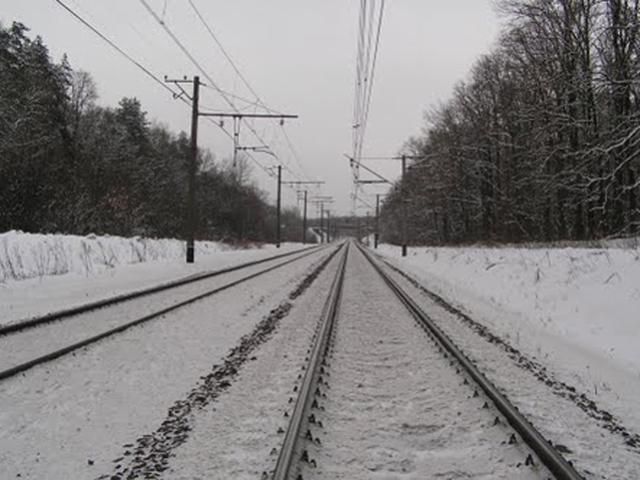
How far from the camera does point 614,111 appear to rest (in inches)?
917

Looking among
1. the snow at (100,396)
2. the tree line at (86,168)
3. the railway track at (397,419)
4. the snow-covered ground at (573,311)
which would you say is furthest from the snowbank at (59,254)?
the snow-covered ground at (573,311)

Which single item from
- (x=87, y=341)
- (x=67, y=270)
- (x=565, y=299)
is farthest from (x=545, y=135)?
(x=87, y=341)

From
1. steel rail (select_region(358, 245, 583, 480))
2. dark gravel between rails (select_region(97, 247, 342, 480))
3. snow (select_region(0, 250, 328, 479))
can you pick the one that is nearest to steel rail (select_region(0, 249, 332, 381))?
snow (select_region(0, 250, 328, 479))

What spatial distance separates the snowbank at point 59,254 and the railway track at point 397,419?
442 inches

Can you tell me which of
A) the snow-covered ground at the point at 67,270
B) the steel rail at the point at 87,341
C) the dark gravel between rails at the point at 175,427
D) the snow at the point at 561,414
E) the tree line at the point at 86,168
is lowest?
the dark gravel between rails at the point at 175,427

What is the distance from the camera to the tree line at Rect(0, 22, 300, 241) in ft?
74.2

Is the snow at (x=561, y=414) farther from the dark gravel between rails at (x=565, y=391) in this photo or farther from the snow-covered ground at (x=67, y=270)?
the snow-covered ground at (x=67, y=270)

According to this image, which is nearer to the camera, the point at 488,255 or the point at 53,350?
the point at 53,350

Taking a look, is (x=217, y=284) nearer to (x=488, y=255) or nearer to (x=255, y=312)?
(x=255, y=312)

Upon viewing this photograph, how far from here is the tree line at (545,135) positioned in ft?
69.4

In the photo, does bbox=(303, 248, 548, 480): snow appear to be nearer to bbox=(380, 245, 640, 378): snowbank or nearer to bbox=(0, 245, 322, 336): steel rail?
bbox=(380, 245, 640, 378): snowbank

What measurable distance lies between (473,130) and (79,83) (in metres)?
49.7

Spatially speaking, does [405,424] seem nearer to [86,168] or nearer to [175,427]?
[175,427]

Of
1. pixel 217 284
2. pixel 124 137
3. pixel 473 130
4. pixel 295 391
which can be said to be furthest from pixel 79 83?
pixel 295 391
